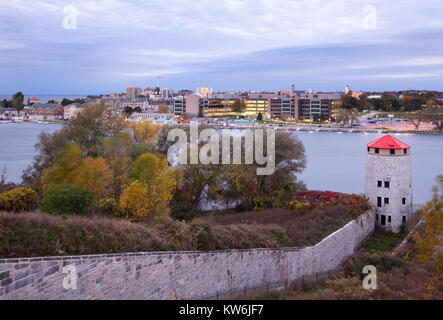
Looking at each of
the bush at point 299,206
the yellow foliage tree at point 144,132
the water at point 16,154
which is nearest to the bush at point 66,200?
the bush at point 299,206

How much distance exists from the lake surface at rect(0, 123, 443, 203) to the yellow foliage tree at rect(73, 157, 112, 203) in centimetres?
901

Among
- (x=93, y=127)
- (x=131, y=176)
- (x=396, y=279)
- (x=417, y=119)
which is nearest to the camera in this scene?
(x=396, y=279)

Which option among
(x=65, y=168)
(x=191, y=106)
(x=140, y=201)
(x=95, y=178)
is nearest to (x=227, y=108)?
(x=191, y=106)

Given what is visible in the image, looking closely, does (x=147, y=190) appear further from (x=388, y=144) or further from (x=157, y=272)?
(x=388, y=144)

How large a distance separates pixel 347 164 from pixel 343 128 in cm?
3306

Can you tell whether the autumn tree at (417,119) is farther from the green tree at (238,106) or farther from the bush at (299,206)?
the bush at (299,206)

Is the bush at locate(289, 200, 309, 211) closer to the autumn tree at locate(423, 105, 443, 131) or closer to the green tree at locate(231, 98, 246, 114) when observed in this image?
the autumn tree at locate(423, 105, 443, 131)

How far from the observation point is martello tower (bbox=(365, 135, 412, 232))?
1575 cm

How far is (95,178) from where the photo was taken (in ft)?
41.1

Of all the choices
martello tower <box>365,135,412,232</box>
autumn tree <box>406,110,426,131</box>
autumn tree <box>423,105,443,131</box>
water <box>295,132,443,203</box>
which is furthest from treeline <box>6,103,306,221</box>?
autumn tree <box>423,105,443,131</box>

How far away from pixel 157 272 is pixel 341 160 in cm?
3290

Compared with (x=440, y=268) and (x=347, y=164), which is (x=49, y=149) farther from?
(x=347, y=164)

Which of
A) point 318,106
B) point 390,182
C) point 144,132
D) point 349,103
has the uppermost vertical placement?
point 349,103
